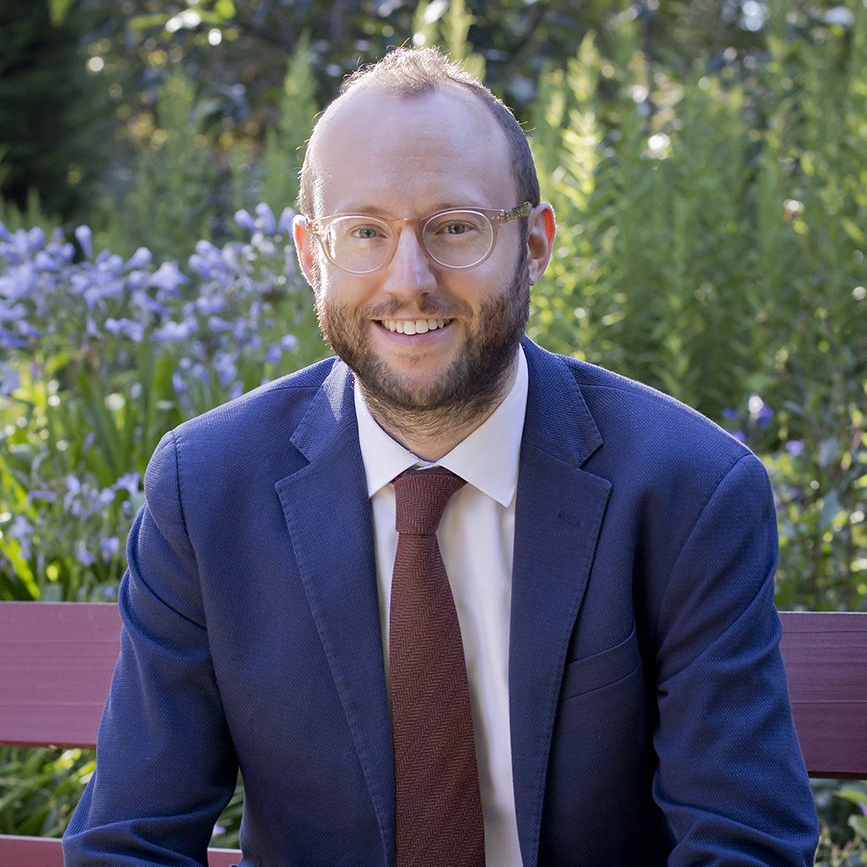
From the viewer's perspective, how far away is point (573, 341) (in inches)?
154

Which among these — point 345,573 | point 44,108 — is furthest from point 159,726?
point 44,108

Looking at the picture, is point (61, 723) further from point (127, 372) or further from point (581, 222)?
point (581, 222)

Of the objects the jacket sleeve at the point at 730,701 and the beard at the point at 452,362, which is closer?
the jacket sleeve at the point at 730,701

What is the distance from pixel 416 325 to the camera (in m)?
1.83

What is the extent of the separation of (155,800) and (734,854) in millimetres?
839

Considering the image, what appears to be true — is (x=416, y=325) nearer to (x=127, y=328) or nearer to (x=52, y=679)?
(x=52, y=679)

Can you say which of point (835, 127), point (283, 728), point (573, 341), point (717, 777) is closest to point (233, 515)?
point (283, 728)

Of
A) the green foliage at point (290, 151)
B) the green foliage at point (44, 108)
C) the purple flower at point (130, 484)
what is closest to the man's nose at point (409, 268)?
the purple flower at point (130, 484)

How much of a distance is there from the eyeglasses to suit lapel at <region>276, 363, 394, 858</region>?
282 millimetres

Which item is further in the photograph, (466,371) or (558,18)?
(558,18)

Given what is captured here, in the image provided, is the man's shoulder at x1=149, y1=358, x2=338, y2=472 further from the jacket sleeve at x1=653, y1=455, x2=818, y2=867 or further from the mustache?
the jacket sleeve at x1=653, y1=455, x2=818, y2=867

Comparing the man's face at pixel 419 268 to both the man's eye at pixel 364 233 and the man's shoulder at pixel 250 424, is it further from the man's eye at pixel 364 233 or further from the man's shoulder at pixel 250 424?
the man's shoulder at pixel 250 424

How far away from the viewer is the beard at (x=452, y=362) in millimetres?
1841

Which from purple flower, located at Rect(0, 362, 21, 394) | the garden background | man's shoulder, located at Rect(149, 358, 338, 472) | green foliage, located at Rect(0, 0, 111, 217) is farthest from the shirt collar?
green foliage, located at Rect(0, 0, 111, 217)
